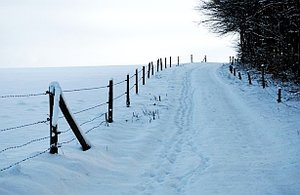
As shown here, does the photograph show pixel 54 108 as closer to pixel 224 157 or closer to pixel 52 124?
pixel 52 124

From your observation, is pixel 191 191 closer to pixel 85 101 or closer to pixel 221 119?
pixel 221 119

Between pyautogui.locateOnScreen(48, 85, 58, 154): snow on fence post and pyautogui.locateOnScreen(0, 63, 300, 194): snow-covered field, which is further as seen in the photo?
pyautogui.locateOnScreen(48, 85, 58, 154): snow on fence post

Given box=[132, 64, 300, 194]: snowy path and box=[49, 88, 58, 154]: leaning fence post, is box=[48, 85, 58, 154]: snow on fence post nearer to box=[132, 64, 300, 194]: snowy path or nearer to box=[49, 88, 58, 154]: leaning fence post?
box=[49, 88, 58, 154]: leaning fence post

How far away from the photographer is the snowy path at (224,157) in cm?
629

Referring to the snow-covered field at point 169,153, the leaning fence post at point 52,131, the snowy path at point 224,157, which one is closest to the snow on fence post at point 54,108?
the leaning fence post at point 52,131

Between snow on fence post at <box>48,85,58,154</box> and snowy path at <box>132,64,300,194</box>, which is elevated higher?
snow on fence post at <box>48,85,58,154</box>

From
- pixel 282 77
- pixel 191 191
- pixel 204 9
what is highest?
pixel 204 9

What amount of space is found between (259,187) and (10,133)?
881 cm

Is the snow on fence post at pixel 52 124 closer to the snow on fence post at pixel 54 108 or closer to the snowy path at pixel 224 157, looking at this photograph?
the snow on fence post at pixel 54 108

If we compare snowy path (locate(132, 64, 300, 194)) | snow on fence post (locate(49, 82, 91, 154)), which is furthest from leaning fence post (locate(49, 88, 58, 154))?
snowy path (locate(132, 64, 300, 194))

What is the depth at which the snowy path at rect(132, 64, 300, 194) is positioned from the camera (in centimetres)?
629

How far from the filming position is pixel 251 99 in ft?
55.7

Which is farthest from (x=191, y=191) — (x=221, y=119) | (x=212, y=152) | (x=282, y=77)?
(x=282, y=77)

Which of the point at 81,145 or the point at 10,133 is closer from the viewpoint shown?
the point at 81,145
